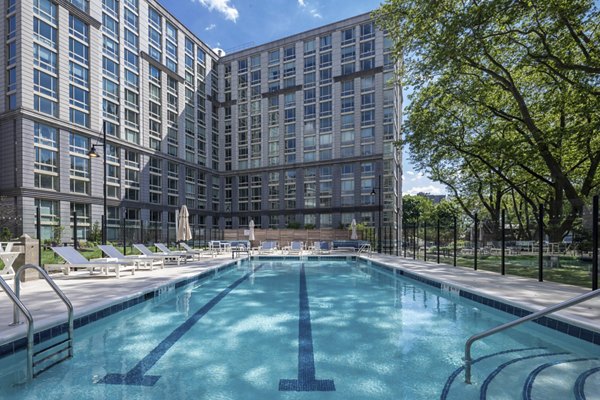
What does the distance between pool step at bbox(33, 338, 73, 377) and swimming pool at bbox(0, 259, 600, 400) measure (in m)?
0.13

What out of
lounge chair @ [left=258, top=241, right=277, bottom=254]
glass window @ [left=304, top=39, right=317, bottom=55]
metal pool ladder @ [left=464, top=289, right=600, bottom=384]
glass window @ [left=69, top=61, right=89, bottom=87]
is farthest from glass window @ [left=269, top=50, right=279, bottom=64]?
metal pool ladder @ [left=464, top=289, right=600, bottom=384]

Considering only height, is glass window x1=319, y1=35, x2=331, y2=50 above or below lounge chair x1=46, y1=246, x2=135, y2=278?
above

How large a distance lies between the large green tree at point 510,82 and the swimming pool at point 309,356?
18.6 ft

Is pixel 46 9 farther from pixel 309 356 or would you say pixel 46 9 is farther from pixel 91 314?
pixel 309 356

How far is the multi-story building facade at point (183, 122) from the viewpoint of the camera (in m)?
28.4

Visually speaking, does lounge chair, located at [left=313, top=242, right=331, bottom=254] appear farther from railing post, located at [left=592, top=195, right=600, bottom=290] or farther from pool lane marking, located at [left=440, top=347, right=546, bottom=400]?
pool lane marking, located at [left=440, top=347, right=546, bottom=400]

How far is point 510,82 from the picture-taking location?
1343 cm

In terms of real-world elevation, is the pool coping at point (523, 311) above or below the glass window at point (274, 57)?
below

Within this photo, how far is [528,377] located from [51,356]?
5672 millimetres

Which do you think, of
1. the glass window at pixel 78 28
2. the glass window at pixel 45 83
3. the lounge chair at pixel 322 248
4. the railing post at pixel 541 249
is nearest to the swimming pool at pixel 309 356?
the railing post at pixel 541 249

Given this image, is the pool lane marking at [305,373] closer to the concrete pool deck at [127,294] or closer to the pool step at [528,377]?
the pool step at [528,377]

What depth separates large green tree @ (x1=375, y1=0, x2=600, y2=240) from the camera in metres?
10.8

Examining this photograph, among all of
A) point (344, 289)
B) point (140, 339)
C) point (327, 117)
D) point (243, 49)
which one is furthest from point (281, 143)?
point (140, 339)

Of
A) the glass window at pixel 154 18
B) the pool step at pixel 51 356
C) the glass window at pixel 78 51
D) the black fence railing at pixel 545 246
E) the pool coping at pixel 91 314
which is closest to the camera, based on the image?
the pool step at pixel 51 356
